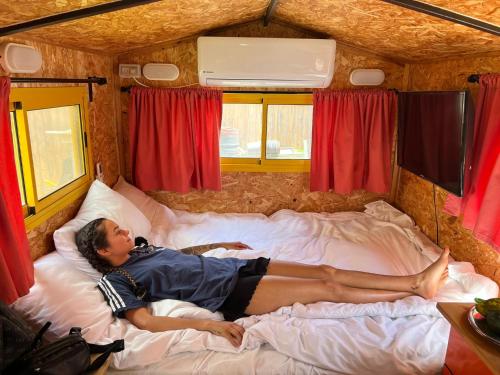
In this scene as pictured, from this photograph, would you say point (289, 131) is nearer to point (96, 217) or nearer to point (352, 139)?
point (352, 139)

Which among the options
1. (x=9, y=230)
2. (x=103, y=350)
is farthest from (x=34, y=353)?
(x=9, y=230)

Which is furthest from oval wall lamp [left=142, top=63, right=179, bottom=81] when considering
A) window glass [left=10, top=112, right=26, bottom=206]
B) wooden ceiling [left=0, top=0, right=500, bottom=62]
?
window glass [left=10, top=112, right=26, bottom=206]

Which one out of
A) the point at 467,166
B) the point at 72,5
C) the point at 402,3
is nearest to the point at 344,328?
the point at 467,166

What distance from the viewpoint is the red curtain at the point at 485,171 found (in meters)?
1.87

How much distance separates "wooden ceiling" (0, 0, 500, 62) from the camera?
4.89 feet

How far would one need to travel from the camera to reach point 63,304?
5.30 ft

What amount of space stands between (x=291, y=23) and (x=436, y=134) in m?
1.42

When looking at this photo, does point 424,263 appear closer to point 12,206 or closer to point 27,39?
point 12,206

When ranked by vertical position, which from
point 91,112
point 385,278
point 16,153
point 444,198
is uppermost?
point 91,112

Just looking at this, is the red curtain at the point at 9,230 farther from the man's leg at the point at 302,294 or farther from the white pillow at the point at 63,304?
the man's leg at the point at 302,294

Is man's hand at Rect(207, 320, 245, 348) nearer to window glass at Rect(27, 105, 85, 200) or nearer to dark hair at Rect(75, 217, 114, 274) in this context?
dark hair at Rect(75, 217, 114, 274)

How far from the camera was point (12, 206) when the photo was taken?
1.49 metres

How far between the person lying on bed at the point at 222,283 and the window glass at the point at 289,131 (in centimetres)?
155

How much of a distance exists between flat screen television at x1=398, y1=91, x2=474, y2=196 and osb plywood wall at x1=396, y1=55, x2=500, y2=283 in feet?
0.84
